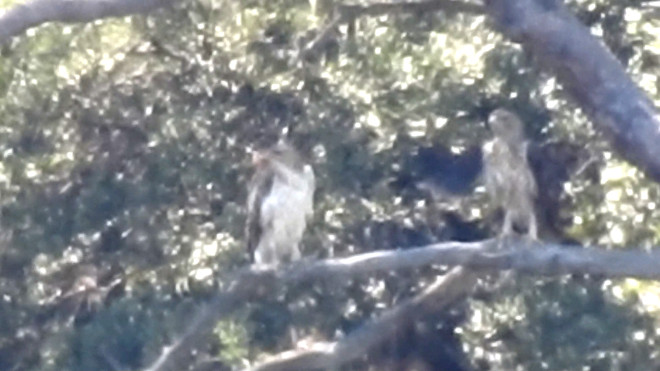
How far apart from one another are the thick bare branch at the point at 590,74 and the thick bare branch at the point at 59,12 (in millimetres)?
1519

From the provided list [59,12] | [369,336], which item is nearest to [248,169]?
[369,336]

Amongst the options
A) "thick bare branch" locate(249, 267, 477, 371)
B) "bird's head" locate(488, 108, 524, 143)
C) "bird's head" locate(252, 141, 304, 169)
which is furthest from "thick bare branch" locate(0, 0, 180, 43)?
"thick bare branch" locate(249, 267, 477, 371)

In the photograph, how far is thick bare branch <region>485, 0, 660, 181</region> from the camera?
339 inches

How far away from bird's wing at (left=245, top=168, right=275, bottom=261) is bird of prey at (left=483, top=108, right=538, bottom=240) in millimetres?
1012

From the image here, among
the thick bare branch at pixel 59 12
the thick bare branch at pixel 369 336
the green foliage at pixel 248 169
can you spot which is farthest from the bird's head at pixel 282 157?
the thick bare branch at pixel 59 12

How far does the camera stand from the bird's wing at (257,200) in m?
10.1

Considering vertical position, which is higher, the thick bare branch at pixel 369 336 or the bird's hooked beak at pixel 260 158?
the bird's hooked beak at pixel 260 158

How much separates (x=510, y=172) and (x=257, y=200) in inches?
47.4

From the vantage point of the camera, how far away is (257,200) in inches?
398

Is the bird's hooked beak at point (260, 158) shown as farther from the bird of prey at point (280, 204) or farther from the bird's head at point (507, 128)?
the bird's head at point (507, 128)

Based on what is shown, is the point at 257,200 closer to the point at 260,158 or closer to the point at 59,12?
the point at 260,158

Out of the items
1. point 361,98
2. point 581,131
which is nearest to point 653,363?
point 581,131

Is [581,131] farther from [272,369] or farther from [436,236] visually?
[272,369]

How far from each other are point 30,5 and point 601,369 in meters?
3.74
